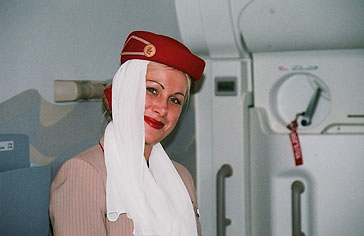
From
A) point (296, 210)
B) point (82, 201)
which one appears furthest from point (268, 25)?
point (82, 201)

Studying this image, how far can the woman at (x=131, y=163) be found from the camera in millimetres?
1300

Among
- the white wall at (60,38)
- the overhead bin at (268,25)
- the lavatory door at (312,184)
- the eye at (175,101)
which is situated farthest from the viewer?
the lavatory door at (312,184)

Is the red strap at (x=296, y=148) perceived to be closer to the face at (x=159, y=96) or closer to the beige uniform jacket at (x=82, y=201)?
the face at (x=159, y=96)

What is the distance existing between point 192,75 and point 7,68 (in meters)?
0.58

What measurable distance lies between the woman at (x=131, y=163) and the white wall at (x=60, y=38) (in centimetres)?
19

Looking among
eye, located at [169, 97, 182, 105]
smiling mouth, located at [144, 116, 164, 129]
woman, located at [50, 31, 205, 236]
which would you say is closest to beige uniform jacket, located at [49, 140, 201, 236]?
woman, located at [50, 31, 205, 236]

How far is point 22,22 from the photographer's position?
4.28 ft

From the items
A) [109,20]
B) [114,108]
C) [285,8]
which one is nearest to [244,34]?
[285,8]

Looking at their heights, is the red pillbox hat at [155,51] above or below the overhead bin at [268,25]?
below

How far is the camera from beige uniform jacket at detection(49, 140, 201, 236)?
128cm

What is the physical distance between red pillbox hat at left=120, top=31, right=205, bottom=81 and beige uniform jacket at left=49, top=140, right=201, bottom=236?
0.34 meters

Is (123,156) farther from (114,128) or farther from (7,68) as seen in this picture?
(7,68)

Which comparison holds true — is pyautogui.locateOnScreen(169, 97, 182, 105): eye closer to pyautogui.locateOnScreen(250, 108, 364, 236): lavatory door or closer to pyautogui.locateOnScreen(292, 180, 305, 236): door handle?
pyautogui.locateOnScreen(250, 108, 364, 236): lavatory door

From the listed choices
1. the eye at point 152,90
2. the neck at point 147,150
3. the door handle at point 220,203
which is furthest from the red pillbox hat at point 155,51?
the door handle at point 220,203
